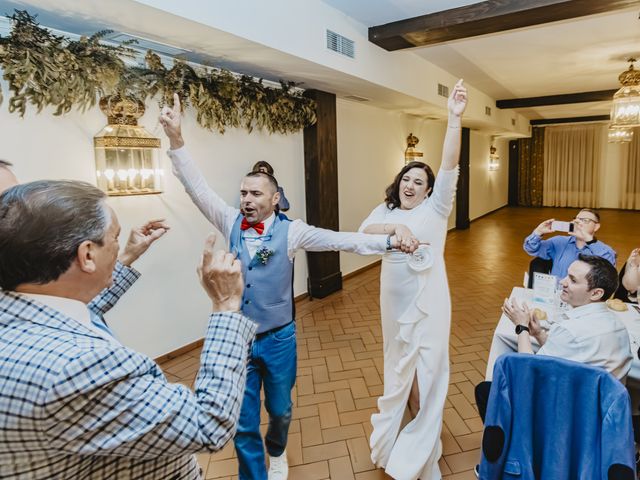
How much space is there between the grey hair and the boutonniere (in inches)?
44.3

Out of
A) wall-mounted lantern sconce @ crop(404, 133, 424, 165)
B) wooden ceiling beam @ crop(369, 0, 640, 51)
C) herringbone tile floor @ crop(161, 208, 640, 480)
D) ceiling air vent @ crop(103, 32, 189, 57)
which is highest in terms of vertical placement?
wooden ceiling beam @ crop(369, 0, 640, 51)

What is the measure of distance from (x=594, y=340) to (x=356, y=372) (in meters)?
2.00

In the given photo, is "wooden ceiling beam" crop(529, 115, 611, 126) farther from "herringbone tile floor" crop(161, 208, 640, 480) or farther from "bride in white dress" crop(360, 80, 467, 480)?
"bride in white dress" crop(360, 80, 467, 480)

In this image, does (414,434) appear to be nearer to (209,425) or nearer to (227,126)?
(209,425)

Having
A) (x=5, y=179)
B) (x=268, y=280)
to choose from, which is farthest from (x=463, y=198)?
(x=5, y=179)

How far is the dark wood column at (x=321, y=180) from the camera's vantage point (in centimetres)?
507

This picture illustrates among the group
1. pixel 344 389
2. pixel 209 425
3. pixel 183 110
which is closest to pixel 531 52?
pixel 183 110

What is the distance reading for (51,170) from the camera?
112 inches

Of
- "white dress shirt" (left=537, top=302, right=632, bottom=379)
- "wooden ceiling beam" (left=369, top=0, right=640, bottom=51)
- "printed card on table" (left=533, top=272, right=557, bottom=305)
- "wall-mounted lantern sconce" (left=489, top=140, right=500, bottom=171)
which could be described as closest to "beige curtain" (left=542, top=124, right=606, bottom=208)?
"wall-mounted lantern sconce" (left=489, top=140, right=500, bottom=171)

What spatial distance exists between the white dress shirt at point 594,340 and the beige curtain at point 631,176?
14540 mm

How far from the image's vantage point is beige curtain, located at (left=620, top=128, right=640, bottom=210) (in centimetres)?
1314

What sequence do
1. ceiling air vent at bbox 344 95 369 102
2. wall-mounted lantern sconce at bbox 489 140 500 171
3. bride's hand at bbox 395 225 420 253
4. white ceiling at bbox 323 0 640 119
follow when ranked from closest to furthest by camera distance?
bride's hand at bbox 395 225 420 253, white ceiling at bbox 323 0 640 119, ceiling air vent at bbox 344 95 369 102, wall-mounted lantern sconce at bbox 489 140 500 171

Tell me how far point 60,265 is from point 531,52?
6208 millimetres

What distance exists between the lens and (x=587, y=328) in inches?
69.3
